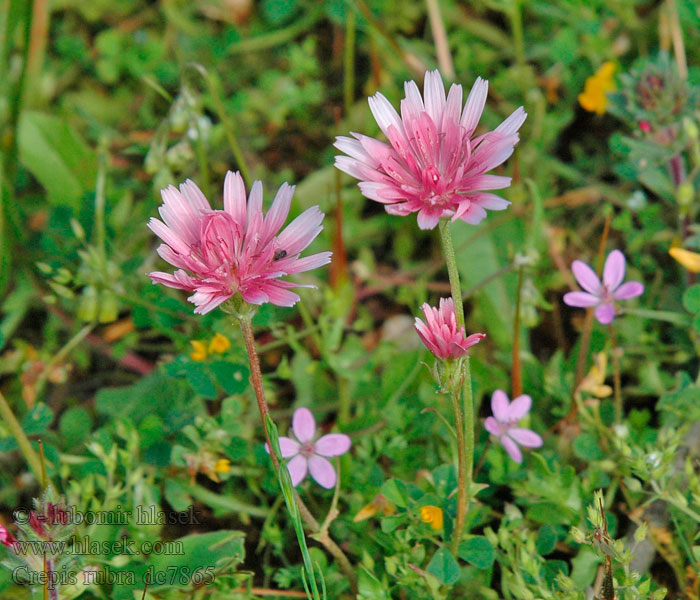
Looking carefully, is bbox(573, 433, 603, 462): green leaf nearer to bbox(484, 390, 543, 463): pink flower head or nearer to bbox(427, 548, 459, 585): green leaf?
bbox(484, 390, 543, 463): pink flower head

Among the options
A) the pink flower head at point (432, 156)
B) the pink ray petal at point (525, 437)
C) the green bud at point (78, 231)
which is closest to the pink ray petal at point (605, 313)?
the pink ray petal at point (525, 437)

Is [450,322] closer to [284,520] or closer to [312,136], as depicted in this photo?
[284,520]

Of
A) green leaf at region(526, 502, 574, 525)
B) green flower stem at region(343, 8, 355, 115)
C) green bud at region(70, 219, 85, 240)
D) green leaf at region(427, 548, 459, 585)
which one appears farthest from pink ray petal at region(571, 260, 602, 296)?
green bud at region(70, 219, 85, 240)

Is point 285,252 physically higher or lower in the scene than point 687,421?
higher

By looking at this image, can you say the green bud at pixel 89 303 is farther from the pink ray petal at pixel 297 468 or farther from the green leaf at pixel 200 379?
the pink ray petal at pixel 297 468

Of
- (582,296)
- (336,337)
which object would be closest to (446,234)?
(582,296)

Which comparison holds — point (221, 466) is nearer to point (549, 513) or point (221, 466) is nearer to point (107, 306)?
point (107, 306)
